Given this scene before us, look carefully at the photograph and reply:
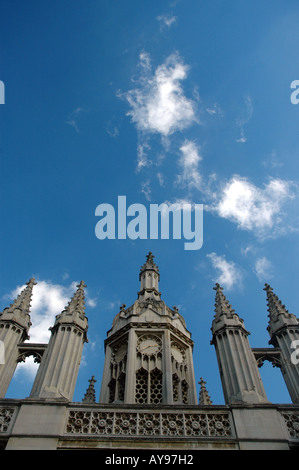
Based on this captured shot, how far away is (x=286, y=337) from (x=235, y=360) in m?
3.24

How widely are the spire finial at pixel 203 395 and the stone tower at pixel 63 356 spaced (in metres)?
12.0

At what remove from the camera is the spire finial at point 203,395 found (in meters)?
25.3

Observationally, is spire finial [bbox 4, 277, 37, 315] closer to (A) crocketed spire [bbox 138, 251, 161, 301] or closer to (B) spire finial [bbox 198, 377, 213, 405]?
(A) crocketed spire [bbox 138, 251, 161, 301]

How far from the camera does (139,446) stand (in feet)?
39.0

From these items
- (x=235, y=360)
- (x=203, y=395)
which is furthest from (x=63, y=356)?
(x=203, y=395)

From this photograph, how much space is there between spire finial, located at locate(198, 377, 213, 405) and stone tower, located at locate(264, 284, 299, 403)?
→ 31.7 ft

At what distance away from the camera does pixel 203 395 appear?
84.7 feet

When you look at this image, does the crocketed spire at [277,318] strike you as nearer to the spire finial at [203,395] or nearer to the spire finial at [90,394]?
the spire finial at [203,395]

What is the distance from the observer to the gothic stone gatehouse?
1204 cm

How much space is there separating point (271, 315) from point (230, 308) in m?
2.07

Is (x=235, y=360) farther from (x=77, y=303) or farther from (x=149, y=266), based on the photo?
(x=149, y=266)

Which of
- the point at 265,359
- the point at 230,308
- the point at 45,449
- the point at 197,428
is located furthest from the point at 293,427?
the point at 45,449

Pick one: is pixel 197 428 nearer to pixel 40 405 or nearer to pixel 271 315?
pixel 40 405
